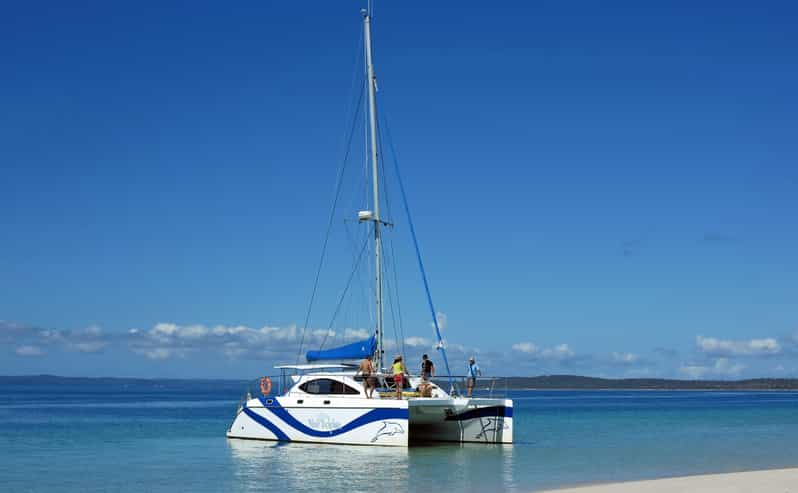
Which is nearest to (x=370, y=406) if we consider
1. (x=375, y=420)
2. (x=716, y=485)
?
(x=375, y=420)

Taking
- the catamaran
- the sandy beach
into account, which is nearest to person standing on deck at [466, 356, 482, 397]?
the catamaran

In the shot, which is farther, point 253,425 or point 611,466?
point 253,425

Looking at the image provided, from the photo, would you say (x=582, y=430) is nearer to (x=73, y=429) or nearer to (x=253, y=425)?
(x=253, y=425)

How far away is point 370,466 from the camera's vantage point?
20125 mm

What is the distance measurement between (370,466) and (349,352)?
5.30m

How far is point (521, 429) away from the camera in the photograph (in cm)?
3575

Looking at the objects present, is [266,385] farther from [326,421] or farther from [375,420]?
[375,420]

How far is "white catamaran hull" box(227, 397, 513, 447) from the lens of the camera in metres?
22.8

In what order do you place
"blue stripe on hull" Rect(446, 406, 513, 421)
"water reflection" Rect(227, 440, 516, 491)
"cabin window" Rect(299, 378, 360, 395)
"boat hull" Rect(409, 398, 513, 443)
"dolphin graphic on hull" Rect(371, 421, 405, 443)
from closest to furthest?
"water reflection" Rect(227, 440, 516, 491) → "dolphin graphic on hull" Rect(371, 421, 405, 443) → "cabin window" Rect(299, 378, 360, 395) → "boat hull" Rect(409, 398, 513, 443) → "blue stripe on hull" Rect(446, 406, 513, 421)

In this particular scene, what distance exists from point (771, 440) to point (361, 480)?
1683cm

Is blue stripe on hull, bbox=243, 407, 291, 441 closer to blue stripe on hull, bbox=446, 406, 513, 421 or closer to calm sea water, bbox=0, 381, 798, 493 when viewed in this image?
calm sea water, bbox=0, 381, 798, 493

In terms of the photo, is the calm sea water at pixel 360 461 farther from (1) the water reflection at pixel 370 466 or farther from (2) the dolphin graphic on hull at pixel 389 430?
(2) the dolphin graphic on hull at pixel 389 430

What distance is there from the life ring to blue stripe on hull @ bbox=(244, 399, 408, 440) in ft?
1.45

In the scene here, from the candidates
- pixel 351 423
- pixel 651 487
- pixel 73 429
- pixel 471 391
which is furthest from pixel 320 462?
pixel 73 429
